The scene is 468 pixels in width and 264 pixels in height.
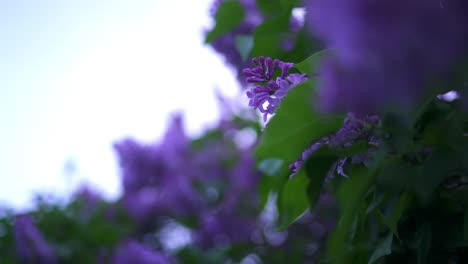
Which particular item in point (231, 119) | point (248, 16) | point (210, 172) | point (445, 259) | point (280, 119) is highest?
point (231, 119)

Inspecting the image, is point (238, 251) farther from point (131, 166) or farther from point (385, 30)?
point (385, 30)

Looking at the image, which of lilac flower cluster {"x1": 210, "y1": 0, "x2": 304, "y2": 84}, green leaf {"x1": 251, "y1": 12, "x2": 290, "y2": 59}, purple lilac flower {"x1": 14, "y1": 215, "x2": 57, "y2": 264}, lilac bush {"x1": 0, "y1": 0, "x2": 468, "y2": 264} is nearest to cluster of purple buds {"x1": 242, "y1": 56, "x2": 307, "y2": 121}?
lilac bush {"x1": 0, "y1": 0, "x2": 468, "y2": 264}

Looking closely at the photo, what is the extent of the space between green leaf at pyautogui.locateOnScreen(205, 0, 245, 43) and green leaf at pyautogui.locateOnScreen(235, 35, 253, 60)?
0.22 ft

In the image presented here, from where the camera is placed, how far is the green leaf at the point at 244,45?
54.2 inches

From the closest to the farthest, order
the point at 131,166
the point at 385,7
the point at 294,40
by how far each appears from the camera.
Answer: the point at 385,7 → the point at 294,40 → the point at 131,166

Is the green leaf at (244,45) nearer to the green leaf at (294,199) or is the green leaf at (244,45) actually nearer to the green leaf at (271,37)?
the green leaf at (271,37)

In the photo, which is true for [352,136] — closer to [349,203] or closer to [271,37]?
[349,203]

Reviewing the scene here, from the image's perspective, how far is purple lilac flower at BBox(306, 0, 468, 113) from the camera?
41cm

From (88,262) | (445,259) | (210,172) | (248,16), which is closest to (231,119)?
(210,172)

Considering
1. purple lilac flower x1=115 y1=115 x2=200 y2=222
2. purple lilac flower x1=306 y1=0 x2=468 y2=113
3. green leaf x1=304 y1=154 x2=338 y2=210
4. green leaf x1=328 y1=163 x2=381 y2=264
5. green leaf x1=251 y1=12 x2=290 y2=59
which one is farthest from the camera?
purple lilac flower x1=115 y1=115 x2=200 y2=222

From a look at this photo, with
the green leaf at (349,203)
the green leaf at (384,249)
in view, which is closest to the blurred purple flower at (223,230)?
the green leaf at (349,203)

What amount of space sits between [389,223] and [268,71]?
0.31 m

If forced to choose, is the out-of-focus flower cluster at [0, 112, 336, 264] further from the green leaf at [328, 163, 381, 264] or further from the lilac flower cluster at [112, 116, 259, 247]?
the green leaf at [328, 163, 381, 264]

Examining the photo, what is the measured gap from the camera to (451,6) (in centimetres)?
46
